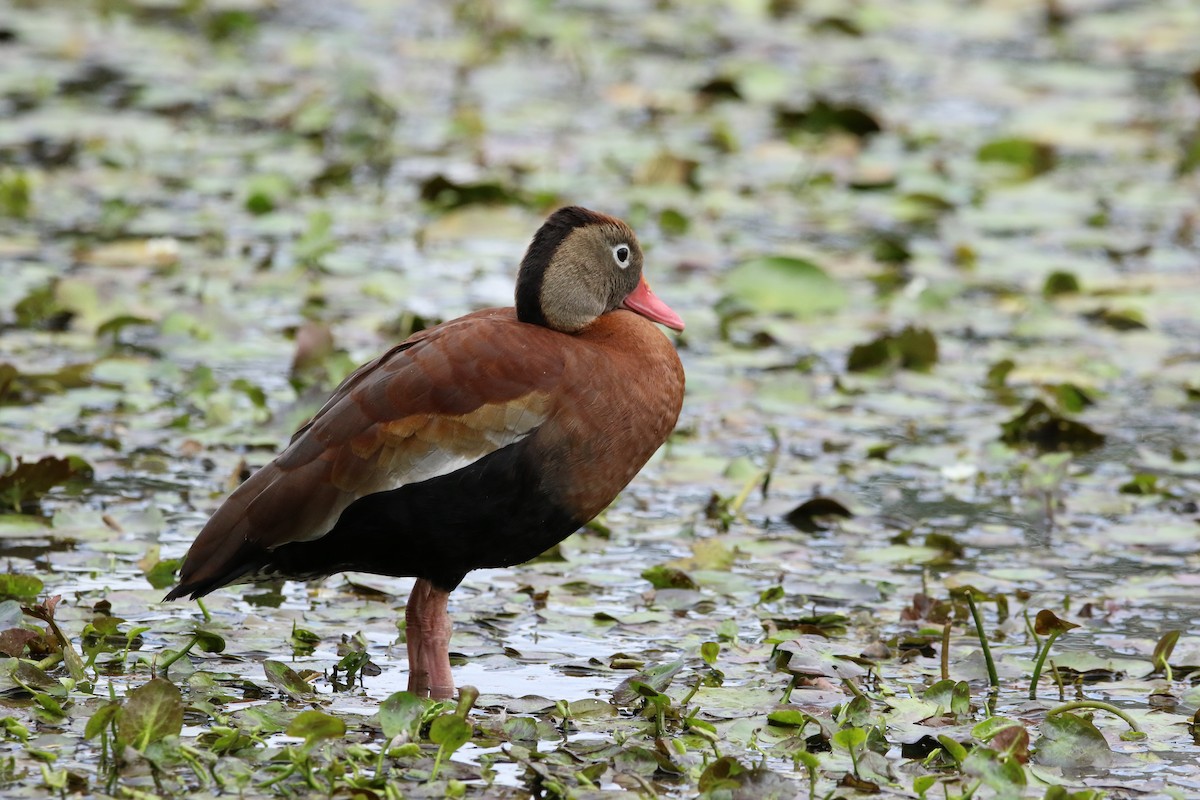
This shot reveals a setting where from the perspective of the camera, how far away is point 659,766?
4.14 m

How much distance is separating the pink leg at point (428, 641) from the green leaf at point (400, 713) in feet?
1.79

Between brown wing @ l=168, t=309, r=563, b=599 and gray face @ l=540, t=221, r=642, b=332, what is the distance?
191 millimetres

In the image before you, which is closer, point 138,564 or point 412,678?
point 412,678

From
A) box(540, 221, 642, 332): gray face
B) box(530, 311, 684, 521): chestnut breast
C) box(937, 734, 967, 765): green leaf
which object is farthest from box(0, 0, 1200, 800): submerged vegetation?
box(540, 221, 642, 332): gray face

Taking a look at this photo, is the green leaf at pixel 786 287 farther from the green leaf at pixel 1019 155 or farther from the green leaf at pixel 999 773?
the green leaf at pixel 999 773

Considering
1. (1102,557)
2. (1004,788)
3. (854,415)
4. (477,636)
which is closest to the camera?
(1004,788)

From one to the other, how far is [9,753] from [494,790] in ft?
3.60

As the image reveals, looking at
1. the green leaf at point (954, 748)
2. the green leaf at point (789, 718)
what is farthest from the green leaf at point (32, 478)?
the green leaf at point (954, 748)

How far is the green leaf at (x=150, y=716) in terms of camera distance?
3975 millimetres

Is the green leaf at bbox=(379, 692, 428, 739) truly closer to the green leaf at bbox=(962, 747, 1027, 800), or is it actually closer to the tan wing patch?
the tan wing patch

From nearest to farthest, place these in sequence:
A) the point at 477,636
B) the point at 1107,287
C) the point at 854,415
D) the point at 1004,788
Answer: the point at 1004,788
the point at 477,636
the point at 854,415
the point at 1107,287

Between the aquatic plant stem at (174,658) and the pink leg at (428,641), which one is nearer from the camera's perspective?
the aquatic plant stem at (174,658)

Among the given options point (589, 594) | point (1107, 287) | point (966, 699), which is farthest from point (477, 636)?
point (1107, 287)

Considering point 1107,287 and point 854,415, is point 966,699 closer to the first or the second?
point 854,415
